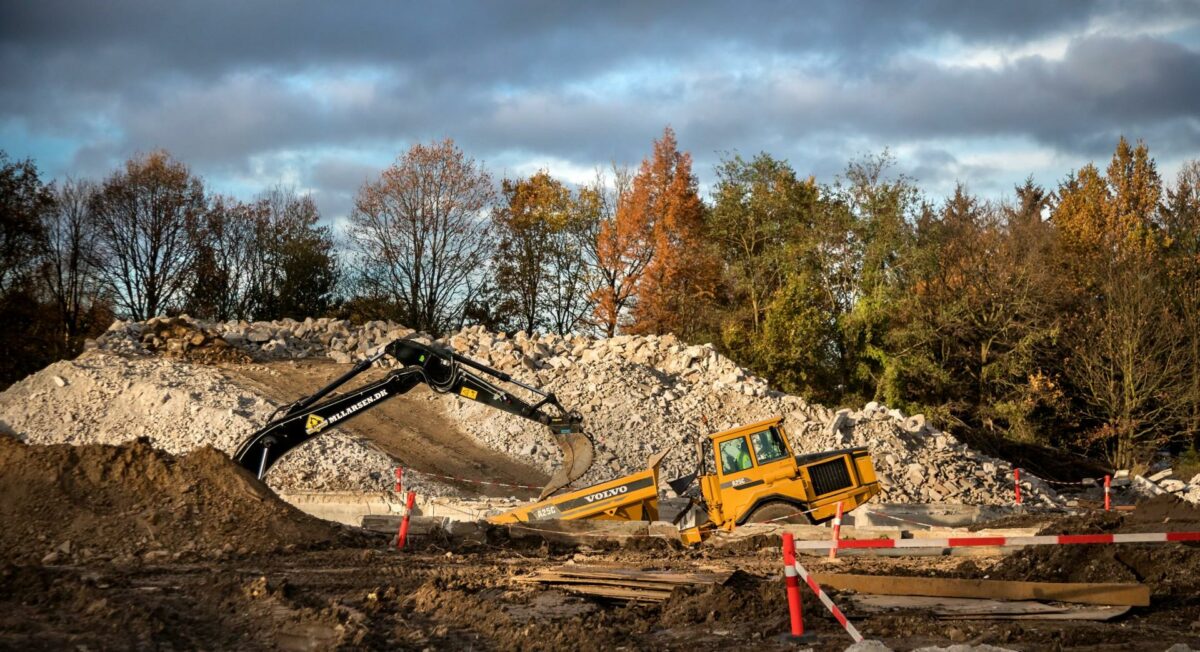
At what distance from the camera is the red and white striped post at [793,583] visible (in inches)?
297

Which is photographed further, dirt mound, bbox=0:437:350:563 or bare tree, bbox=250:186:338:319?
bare tree, bbox=250:186:338:319

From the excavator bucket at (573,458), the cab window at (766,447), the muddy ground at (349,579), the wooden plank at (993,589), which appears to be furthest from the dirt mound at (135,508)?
the wooden plank at (993,589)

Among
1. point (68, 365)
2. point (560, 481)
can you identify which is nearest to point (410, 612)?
point (560, 481)

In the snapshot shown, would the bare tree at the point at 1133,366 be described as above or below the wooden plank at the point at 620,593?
above

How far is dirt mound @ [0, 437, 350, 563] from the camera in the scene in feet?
38.8

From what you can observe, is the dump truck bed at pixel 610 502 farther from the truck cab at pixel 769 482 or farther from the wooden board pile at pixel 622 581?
the wooden board pile at pixel 622 581

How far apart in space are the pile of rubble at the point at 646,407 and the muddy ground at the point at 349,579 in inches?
362

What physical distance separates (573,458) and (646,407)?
11.8 meters

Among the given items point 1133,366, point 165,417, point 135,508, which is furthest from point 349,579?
point 1133,366

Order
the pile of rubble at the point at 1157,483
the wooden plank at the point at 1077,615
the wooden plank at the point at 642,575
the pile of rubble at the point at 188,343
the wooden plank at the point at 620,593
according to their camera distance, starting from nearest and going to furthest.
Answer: the wooden plank at the point at 1077,615 < the wooden plank at the point at 620,593 < the wooden plank at the point at 642,575 < the pile of rubble at the point at 1157,483 < the pile of rubble at the point at 188,343

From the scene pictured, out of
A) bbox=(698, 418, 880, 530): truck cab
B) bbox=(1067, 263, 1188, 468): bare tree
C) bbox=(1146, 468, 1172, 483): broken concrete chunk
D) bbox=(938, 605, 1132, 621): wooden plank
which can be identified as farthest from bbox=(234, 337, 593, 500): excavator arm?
bbox=(1067, 263, 1188, 468): bare tree

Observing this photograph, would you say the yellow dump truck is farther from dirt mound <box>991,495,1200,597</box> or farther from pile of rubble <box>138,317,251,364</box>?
pile of rubble <box>138,317,251,364</box>

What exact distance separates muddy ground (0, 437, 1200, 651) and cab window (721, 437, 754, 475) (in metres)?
1.13

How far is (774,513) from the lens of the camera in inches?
557
